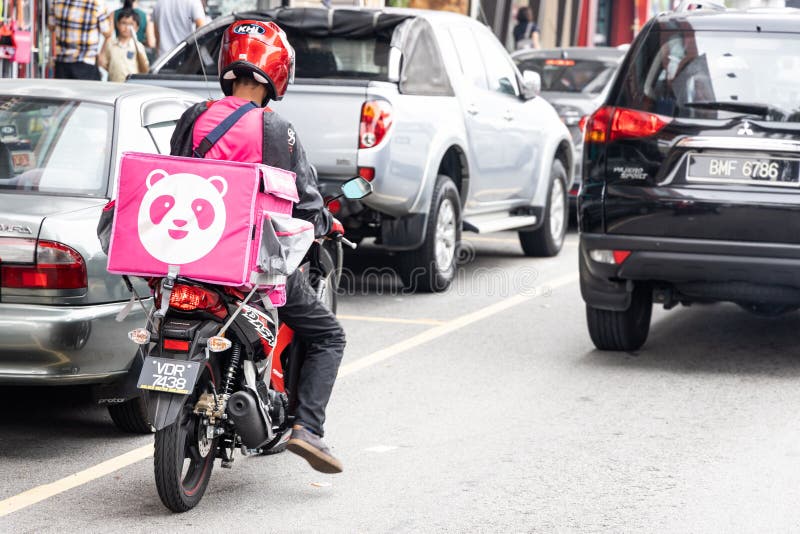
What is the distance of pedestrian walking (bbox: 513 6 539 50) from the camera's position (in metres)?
24.7

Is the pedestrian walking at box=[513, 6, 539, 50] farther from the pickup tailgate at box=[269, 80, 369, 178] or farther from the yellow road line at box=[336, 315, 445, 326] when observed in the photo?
the yellow road line at box=[336, 315, 445, 326]

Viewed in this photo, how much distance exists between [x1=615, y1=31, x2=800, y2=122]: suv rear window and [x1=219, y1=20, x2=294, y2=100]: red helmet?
3023 mm

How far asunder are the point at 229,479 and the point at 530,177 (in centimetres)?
652

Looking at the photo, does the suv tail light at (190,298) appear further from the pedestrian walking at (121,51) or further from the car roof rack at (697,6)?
the pedestrian walking at (121,51)

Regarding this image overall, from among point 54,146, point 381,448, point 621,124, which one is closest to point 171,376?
point 381,448

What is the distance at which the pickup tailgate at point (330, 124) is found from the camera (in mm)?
9078

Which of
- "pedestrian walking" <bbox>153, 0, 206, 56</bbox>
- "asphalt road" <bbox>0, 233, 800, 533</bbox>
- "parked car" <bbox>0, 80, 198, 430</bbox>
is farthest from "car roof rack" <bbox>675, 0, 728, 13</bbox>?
"pedestrian walking" <bbox>153, 0, 206, 56</bbox>

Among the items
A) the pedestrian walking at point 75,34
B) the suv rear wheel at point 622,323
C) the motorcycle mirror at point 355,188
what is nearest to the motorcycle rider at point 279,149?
the motorcycle mirror at point 355,188

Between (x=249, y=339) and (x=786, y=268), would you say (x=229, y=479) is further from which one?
(x=786, y=268)

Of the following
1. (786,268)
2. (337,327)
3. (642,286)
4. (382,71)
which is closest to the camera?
(337,327)

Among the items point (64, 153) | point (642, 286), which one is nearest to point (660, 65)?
point (642, 286)

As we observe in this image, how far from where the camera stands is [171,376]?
185 inches

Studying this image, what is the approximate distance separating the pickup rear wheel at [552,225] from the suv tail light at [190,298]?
727 cm

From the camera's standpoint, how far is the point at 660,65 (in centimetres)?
759
